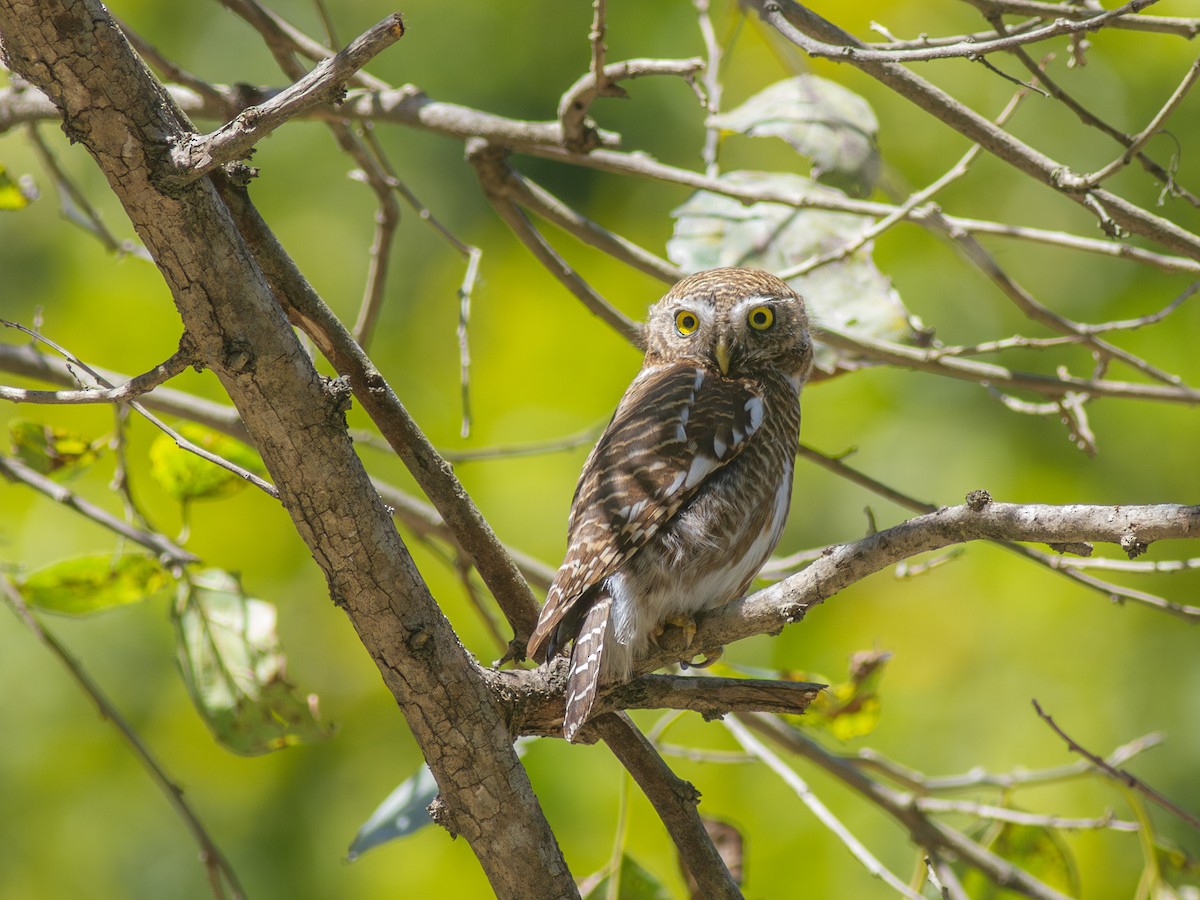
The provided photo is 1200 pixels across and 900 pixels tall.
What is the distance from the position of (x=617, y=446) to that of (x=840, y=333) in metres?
0.67

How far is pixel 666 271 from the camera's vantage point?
3.46 metres

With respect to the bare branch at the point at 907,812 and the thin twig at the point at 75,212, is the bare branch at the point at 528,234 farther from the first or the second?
the bare branch at the point at 907,812

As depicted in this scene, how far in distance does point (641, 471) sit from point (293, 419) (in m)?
1.23

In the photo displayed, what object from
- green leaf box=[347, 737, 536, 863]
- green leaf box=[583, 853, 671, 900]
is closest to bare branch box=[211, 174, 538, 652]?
green leaf box=[347, 737, 536, 863]

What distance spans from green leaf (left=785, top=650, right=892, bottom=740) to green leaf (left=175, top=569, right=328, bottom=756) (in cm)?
143

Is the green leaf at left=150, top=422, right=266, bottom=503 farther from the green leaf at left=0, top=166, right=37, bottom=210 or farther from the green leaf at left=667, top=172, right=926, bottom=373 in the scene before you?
the green leaf at left=667, top=172, right=926, bottom=373

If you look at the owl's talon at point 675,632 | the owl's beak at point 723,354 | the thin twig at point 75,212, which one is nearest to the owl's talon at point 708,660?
the owl's talon at point 675,632

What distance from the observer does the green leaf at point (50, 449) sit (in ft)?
10.7

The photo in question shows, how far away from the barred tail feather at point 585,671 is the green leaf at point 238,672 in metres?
0.95

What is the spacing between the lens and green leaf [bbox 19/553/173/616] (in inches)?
133

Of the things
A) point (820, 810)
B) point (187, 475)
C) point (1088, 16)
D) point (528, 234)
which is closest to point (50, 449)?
point (187, 475)

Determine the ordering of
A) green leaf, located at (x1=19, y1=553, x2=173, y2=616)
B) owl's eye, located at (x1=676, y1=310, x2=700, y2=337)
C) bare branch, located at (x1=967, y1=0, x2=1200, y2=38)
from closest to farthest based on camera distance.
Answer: bare branch, located at (x1=967, y1=0, x2=1200, y2=38), green leaf, located at (x1=19, y1=553, x2=173, y2=616), owl's eye, located at (x1=676, y1=310, x2=700, y2=337)

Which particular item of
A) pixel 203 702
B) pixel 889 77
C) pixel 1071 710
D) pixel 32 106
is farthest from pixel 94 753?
pixel 889 77

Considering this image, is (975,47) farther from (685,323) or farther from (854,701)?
(854,701)
